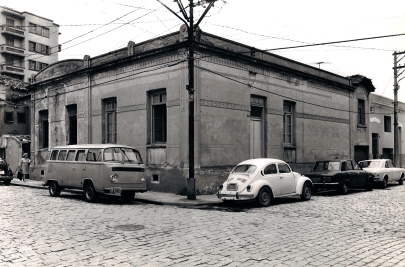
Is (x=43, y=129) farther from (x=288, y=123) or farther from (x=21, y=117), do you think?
(x=288, y=123)

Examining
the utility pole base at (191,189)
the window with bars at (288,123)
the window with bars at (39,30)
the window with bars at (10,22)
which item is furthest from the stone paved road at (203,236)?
the window with bars at (39,30)

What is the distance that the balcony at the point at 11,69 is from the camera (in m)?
52.2

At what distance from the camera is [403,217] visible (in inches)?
415

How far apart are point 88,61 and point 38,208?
37.9ft

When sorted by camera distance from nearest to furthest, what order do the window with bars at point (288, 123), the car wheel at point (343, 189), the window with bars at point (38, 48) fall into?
1. the car wheel at point (343, 189)
2. the window with bars at point (288, 123)
3. the window with bars at point (38, 48)

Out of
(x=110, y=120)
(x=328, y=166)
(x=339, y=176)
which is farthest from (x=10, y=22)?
(x=339, y=176)

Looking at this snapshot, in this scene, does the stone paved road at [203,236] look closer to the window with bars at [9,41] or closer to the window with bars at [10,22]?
the window with bars at [9,41]

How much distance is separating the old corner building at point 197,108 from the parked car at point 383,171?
11.7ft

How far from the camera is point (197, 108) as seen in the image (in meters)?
16.1

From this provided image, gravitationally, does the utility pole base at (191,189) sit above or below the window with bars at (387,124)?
below

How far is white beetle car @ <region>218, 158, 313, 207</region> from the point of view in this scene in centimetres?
1264

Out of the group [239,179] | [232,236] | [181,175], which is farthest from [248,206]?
[232,236]

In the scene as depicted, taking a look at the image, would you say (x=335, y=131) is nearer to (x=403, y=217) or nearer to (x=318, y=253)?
(x=403, y=217)

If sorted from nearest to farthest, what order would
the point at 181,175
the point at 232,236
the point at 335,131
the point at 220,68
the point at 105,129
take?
the point at 232,236 → the point at 181,175 → the point at 220,68 → the point at 105,129 → the point at 335,131
